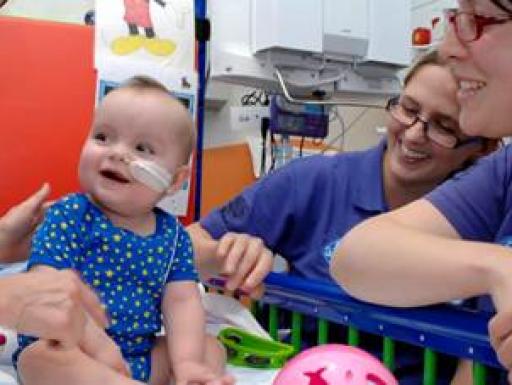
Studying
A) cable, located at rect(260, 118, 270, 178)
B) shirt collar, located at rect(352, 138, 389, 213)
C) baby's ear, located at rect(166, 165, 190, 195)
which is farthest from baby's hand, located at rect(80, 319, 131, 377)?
cable, located at rect(260, 118, 270, 178)

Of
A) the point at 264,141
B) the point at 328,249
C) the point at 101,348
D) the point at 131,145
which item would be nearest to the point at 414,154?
the point at 328,249

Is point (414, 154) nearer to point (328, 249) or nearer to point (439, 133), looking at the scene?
point (439, 133)

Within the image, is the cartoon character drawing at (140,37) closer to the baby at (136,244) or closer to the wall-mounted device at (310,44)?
the wall-mounted device at (310,44)

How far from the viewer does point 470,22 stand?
0.97m

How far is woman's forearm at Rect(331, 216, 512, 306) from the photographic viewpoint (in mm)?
867

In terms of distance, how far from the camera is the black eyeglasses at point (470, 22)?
0.95m

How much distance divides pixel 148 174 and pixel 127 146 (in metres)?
0.06

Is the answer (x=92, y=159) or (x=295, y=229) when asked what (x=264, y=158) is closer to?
(x=295, y=229)

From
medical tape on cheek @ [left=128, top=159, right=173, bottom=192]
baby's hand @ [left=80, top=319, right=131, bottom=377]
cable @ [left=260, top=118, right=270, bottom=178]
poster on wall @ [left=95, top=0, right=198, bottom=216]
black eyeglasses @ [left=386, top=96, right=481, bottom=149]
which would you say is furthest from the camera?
cable @ [left=260, top=118, right=270, bottom=178]

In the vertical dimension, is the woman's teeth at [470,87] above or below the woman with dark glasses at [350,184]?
above

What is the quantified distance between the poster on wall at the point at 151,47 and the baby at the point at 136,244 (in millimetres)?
557

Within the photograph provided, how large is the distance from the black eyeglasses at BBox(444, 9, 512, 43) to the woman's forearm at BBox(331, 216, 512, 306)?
0.92 feet

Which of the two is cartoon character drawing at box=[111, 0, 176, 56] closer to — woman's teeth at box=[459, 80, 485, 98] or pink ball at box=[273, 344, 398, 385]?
woman's teeth at box=[459, 80, 485, 98]

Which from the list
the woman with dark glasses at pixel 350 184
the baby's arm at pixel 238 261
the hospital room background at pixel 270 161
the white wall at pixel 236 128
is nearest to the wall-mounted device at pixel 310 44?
the hospital room background at pixel 270 161
